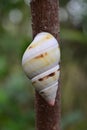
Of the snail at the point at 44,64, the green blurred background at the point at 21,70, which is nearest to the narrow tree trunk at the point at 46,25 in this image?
the snail at the point at 44,64

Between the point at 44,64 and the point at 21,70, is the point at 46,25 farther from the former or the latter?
the point at 21,70

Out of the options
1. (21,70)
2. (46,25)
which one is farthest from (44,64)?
(21,70)

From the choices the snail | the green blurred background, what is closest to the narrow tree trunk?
the snail

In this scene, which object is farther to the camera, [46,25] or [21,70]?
[21,70]

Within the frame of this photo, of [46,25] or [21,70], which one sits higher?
[46,25]

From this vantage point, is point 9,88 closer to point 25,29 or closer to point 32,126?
point 32,126

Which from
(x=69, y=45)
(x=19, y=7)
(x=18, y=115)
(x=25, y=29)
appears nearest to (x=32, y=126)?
(x=18, y=115)

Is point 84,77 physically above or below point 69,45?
below
